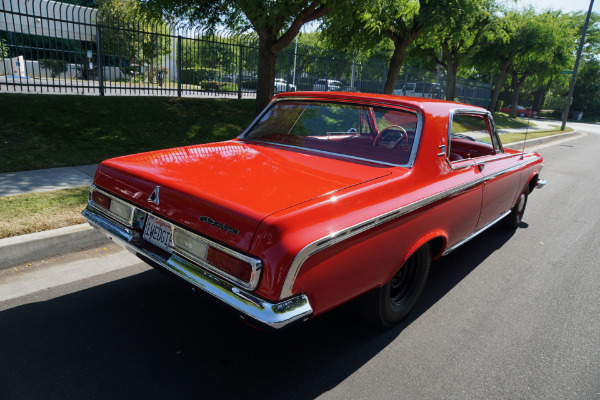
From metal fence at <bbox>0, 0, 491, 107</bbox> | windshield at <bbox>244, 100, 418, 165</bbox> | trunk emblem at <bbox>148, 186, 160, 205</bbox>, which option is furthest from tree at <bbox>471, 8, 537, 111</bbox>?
trunk emblem at <bbox>148, 186, 160, 205</bbox>

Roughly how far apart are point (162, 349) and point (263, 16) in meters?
6.88

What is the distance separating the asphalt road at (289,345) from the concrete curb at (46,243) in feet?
0.42

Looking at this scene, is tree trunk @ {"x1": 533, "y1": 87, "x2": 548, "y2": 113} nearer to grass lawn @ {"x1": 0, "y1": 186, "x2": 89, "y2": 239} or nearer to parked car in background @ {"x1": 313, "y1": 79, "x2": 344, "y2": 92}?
parked car in background @ {"x1": 313, "y1": 79, "x2": 344, "y2": 92}

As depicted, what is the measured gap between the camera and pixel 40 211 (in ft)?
14.2

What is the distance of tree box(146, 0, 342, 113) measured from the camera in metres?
7.98

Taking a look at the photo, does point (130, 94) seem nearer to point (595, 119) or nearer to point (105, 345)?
point (105, 345)

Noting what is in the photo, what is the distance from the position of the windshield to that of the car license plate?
1.41 metres

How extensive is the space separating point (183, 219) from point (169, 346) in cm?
93

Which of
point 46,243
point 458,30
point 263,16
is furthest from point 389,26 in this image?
point 46,243

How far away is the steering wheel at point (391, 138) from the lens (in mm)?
3261

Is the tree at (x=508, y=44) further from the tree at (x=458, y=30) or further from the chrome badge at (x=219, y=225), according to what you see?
the chrome badge at (x=219, y=225)

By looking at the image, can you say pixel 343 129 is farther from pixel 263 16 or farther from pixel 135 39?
pixel 135 39

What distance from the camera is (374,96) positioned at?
3.47 m

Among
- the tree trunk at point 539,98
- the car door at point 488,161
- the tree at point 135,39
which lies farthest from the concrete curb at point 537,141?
the tree trunk at point 539,98
